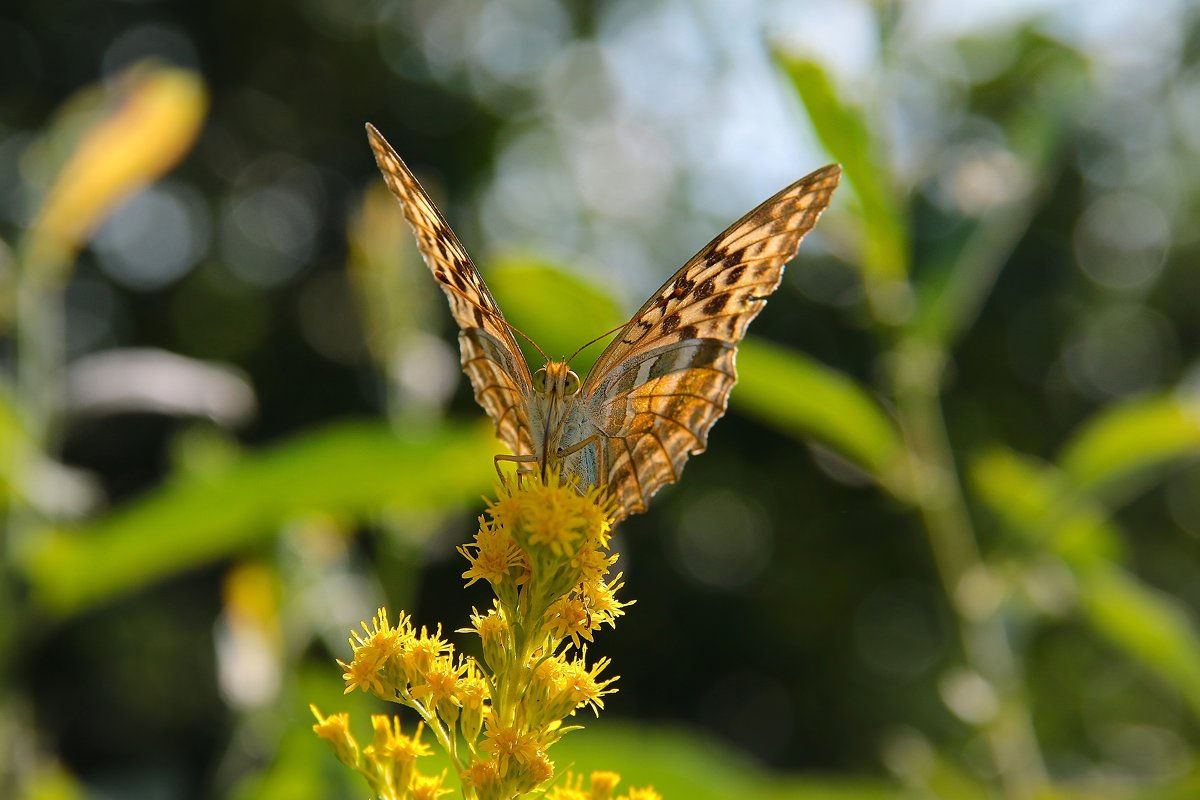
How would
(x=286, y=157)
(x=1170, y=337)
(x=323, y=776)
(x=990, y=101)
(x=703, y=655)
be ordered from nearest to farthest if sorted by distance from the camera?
(x=323, y=776), (x=990, y=101), (x=703, y=655), (x=1170, y=337), (x=286, y=157)

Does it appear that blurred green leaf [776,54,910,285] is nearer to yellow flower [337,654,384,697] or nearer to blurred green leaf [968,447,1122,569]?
blurred green leaf [968,447,1122,569]

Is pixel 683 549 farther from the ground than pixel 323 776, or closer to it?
farther from the ground

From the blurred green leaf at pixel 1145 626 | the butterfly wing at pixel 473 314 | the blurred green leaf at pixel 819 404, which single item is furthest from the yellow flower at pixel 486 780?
the blurred green leaf at pixel 1145 626

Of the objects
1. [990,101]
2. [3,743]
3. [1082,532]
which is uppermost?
[990,101]

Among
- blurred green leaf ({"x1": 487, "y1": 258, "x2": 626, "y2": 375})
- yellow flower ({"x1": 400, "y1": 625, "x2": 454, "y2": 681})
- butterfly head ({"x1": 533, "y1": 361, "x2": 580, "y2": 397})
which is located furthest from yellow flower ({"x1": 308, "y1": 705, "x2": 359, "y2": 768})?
blurred green leaf ({"x1": 487, "y1": 258, "x2": 626, "y2": 375})

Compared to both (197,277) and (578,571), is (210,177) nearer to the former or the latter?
(197,277)

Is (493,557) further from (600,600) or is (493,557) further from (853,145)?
(853,145)

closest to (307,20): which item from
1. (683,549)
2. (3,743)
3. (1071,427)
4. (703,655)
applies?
(683,549)
